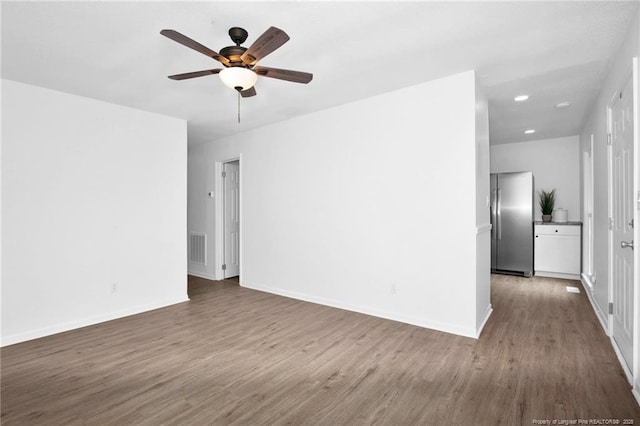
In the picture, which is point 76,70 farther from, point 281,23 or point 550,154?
point 550,154

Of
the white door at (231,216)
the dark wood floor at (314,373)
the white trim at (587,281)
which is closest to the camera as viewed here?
the dark wood floor at (314,373)

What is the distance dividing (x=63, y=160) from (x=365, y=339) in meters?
3.55

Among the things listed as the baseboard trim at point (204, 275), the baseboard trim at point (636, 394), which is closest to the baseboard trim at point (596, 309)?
the baseboard trim at point (636, 394)

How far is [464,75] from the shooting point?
120 inches

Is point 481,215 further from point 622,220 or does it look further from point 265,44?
point 265,44

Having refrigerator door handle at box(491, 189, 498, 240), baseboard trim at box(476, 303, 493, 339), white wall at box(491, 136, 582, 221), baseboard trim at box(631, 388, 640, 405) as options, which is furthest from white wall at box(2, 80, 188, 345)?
white wall at box(491, 136, 582, 221)

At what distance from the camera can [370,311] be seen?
371 cm

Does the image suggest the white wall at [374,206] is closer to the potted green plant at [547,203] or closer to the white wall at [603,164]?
the white wall at [603,164]

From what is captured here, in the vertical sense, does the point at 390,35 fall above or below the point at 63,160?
above

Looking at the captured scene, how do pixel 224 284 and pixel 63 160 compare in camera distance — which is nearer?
pixel 63 160

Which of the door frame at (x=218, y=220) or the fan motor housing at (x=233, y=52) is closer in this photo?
the fan motor housing at (x=233, y=52)

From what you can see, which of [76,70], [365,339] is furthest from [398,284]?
[76,70]

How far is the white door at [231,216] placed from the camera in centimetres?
570

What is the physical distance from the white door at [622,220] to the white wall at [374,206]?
104 cm
